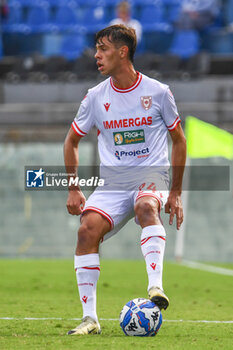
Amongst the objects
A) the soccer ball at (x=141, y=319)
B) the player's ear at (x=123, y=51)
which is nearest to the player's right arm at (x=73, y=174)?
the player's ear at (x=123, y=51)

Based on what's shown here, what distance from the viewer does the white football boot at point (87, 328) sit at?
4.95 m

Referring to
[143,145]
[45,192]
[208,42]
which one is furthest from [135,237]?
[143,145]

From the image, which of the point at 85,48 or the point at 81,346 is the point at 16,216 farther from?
the point at 81,346

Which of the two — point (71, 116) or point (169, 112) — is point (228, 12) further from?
point (169, 112)

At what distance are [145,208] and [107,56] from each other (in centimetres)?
108

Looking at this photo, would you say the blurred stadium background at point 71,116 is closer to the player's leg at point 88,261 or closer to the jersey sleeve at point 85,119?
the jersey sleeve at point 85,119

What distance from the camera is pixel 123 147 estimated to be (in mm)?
5270

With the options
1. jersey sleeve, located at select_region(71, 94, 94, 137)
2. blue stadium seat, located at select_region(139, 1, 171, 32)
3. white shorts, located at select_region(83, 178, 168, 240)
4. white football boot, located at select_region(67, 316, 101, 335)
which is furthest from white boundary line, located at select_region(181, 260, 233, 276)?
blue stadium seat, located at select_region(139, 1, 171, 32)

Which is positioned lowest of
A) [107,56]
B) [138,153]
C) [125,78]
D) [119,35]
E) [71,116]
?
[71,116]

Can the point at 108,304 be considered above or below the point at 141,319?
below

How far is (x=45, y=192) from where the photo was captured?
14.2 metres

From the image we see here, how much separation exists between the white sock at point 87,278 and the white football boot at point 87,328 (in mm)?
36

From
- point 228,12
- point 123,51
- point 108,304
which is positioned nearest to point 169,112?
point 123,51

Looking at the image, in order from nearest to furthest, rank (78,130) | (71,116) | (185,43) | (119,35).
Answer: (119,35) → (78,130) → (71,116) → (185,43)
